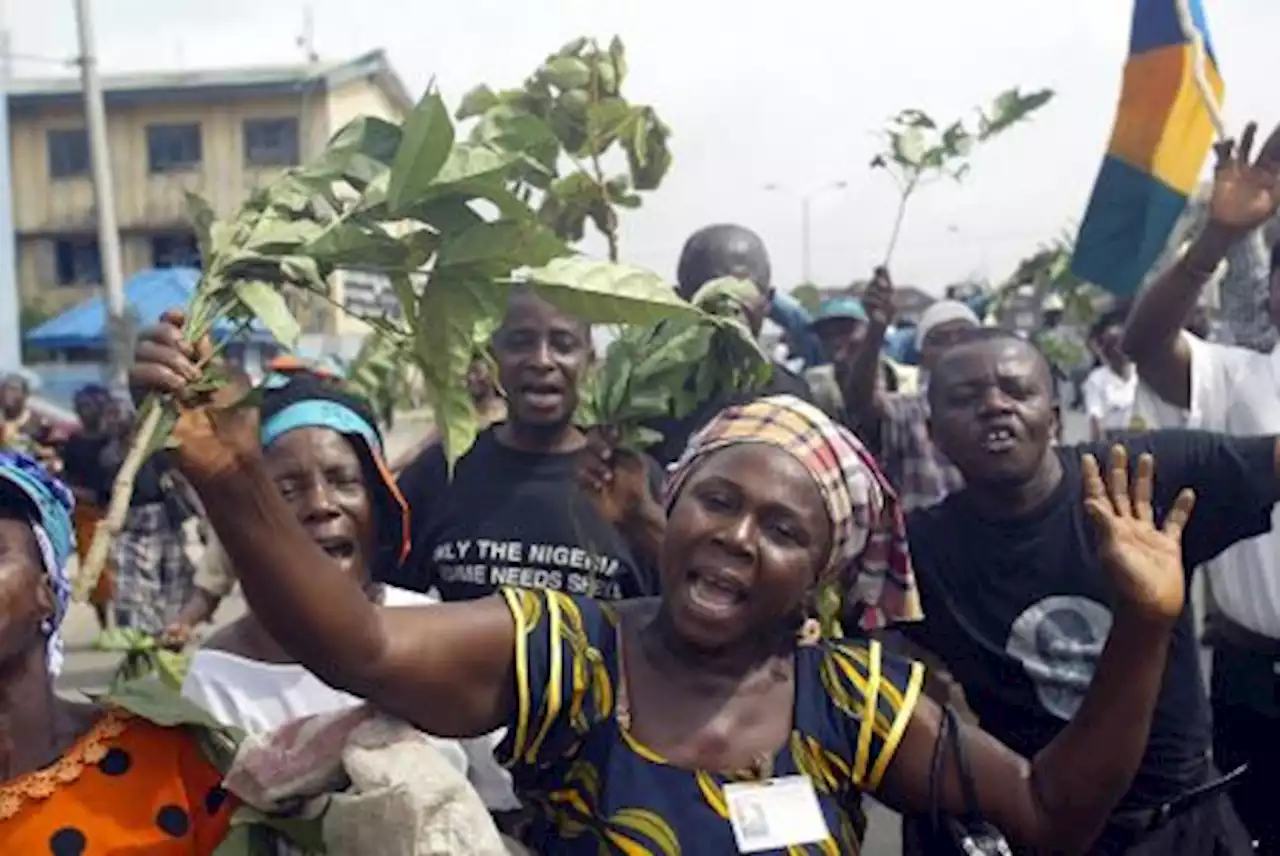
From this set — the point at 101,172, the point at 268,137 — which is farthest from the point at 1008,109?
the point at 268,137

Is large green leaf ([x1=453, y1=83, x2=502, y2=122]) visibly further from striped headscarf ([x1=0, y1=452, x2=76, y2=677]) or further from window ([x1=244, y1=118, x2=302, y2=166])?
window ([x1=244, y1=118, x2=302, y2=166])

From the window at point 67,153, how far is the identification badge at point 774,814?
41.2 meters

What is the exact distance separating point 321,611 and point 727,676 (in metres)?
0.59

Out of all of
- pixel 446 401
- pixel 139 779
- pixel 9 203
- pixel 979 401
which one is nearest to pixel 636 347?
pixel 979 401

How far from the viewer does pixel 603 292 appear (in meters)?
2.07

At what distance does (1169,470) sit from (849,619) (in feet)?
2.17

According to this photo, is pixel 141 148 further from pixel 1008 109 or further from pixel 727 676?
pixel 727 676

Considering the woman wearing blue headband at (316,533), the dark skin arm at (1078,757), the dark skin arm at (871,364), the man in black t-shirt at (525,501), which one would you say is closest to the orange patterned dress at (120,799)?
the woman wearing blue headband at (316,533)

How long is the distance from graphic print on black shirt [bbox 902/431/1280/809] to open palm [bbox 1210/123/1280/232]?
70 centimetres

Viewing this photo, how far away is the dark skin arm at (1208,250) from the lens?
3.48 metres

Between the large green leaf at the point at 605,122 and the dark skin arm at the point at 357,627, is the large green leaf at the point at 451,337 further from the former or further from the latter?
the large green leaf at the point at 605,122

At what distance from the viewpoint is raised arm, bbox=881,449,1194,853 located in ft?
7.20

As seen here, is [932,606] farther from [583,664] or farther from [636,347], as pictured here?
[583,664]

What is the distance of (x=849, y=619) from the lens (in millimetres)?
3043
